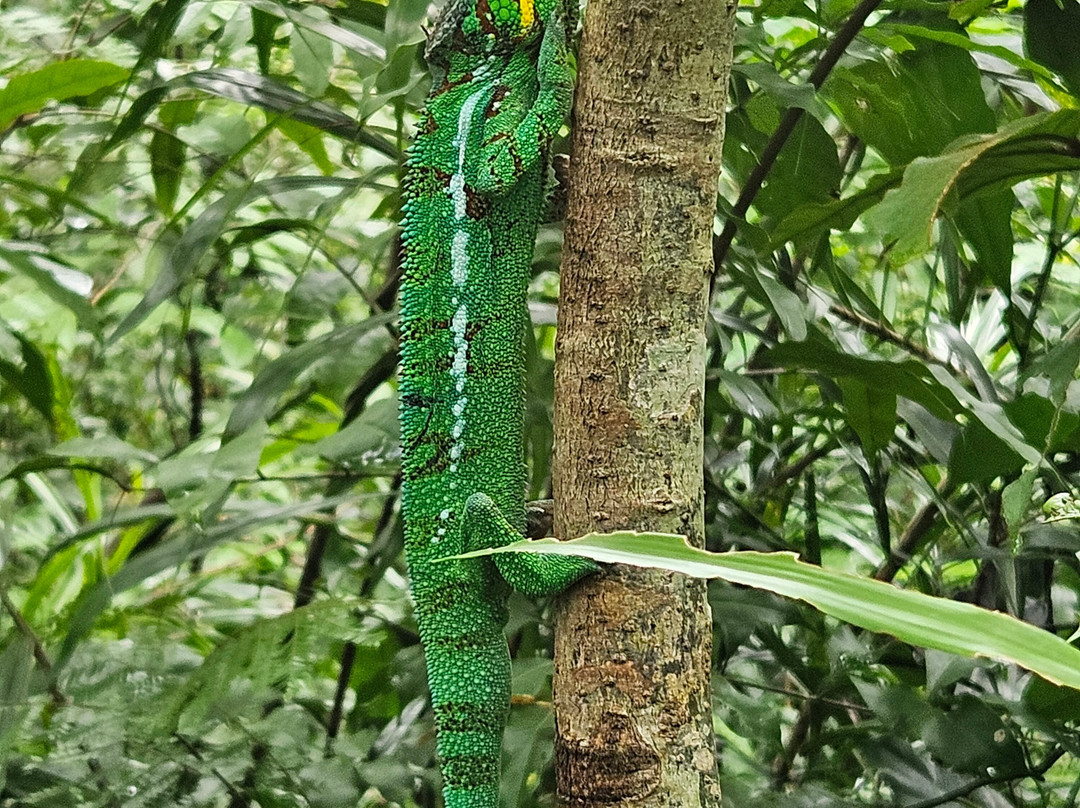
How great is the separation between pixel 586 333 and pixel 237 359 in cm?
187

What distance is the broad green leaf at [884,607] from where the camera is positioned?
0.58 meters

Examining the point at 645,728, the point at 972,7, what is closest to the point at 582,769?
the point at 645,728

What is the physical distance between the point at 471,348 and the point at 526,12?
47 centimetres

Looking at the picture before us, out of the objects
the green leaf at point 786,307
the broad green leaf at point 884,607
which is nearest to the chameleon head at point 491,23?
the green leaf at point 786,307

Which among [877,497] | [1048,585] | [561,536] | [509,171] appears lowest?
[1048,585]

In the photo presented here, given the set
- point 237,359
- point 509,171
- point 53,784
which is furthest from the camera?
point 237,359

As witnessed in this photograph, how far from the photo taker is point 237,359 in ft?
8.92

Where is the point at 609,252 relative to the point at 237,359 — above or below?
above

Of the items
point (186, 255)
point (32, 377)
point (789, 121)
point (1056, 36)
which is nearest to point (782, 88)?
point (789, 121)

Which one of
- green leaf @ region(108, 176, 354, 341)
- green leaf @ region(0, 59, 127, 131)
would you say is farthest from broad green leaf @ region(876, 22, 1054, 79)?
green leaf @ region(0, 59, 127, 131)

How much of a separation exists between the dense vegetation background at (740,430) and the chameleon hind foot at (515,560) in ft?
0.71

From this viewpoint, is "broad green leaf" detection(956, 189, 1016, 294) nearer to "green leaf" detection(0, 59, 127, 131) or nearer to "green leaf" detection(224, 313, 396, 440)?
"green leaf" detection(224, 313, 396, 440)

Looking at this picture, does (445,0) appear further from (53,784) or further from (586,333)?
(53,784)

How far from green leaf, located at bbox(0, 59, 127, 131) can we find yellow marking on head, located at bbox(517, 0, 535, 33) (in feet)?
Result: 2.43
